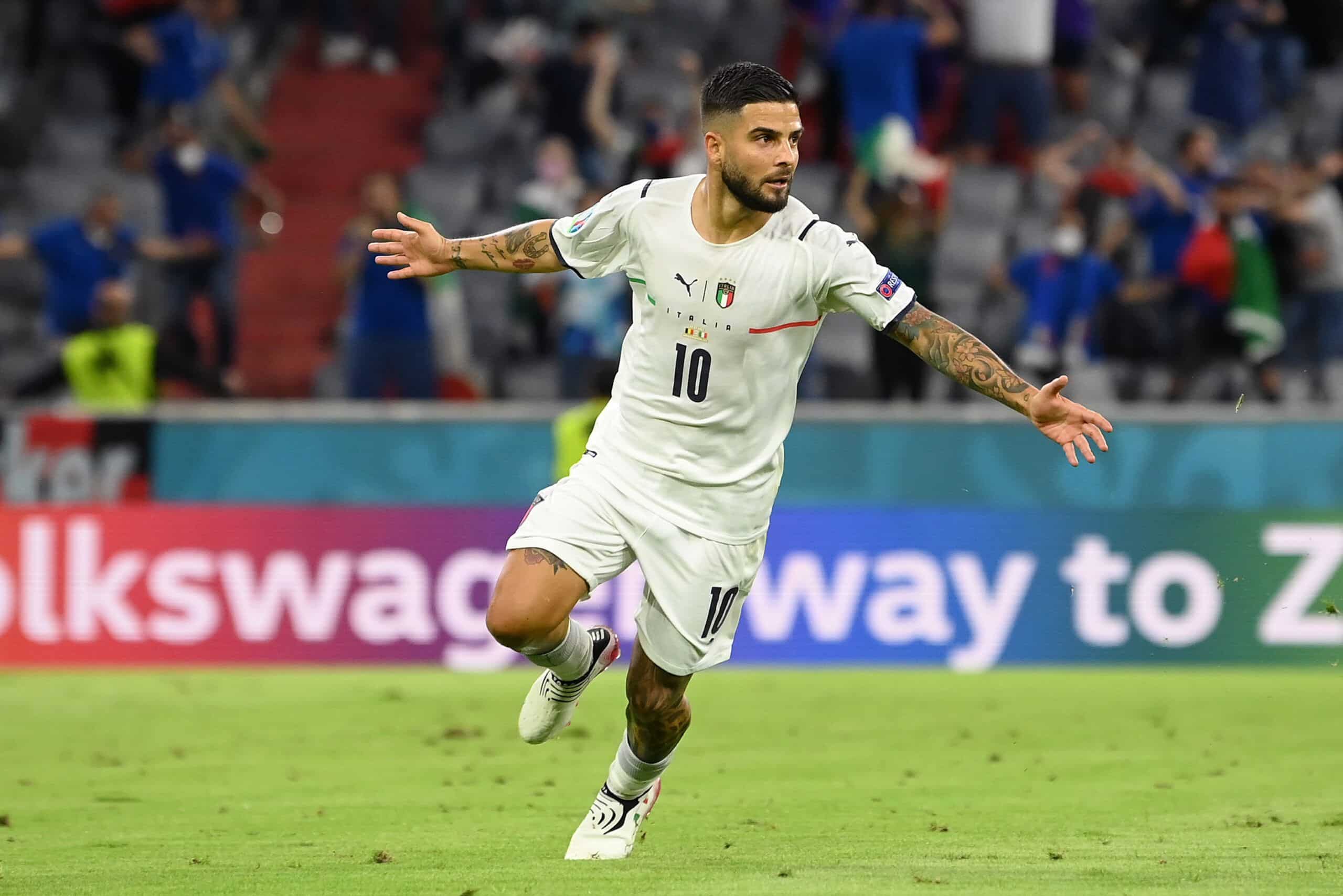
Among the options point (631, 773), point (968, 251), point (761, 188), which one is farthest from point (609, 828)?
point (968, 251)

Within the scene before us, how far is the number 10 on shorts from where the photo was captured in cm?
723

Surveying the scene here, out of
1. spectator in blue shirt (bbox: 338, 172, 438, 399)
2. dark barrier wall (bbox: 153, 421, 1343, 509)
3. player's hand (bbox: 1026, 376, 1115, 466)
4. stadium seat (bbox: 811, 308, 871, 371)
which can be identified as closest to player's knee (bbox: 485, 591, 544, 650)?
player's hand (bbox: 1026, 376, 1115, 466)

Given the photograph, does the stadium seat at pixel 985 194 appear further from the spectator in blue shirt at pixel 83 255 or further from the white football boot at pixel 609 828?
the white football boot at pixel 609 828

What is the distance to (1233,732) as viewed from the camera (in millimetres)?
11297

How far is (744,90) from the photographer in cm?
704

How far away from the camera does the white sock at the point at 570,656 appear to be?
718cm

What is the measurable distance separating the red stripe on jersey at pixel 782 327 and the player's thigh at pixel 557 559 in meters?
0.79

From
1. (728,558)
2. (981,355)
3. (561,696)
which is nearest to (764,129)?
(981,355)

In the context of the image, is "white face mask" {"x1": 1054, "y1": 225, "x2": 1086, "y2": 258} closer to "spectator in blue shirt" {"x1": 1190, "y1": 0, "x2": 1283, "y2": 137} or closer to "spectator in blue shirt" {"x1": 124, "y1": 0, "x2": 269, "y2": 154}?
"spectator in blue shirt" {"x1": 1190, "y1": 0, "x2": 1283, "y2": 137}

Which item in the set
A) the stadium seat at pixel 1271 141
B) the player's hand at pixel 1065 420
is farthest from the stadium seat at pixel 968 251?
the player's hand at pixel 1065 420

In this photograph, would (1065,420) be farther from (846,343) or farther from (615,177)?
(615,177)

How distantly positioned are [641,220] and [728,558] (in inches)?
48.6

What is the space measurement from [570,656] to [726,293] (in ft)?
4.53

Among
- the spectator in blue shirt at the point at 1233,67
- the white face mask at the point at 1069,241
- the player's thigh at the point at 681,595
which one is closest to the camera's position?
the player's thigh at the point at 681,595
